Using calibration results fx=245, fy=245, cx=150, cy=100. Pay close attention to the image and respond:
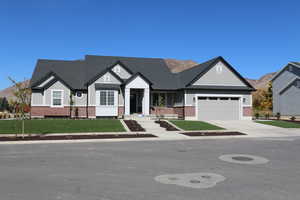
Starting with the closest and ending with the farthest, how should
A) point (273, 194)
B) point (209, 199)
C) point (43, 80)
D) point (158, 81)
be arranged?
1. point (209, 199)
2. point (273, 194)
3. point (43, 80)
4. point (158, 81)

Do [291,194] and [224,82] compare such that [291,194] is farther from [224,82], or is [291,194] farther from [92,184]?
[224,82]

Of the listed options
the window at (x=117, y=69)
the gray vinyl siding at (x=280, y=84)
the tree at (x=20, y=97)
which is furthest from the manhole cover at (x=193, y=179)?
the gray vinyl siding at (x=280, y=84)

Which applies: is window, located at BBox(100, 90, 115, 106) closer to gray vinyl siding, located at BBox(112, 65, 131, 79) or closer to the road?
gray vinyl siding, located at BBox(112, 65, 131, 79)

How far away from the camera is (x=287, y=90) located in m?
39.0

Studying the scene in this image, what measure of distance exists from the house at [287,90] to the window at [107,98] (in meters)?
28.4

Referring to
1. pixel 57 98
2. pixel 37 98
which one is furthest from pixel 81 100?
pixel 37 98

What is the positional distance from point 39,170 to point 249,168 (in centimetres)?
615

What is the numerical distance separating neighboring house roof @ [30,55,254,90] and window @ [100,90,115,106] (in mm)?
1800

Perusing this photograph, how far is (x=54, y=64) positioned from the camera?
3000cm

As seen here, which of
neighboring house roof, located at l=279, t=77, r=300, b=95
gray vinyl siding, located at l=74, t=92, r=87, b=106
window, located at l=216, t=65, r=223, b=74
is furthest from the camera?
neighboring house roof, located at l=279, t=77, r=300, b=95

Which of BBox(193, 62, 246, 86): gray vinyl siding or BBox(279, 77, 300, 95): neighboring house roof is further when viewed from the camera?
BBox(279, 77, 300, 95): neighboring house roof

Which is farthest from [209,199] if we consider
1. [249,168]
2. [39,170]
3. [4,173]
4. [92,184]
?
[4,173]

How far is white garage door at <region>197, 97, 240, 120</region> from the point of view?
86.0 feet

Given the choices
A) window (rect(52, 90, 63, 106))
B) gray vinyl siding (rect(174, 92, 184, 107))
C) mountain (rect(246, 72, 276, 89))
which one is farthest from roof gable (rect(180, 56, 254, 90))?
mountain (rect(246, 72, 276, 89))
